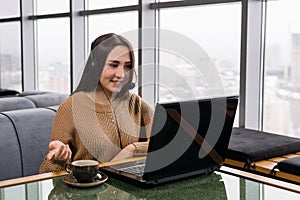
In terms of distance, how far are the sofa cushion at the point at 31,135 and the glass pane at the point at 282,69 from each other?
1.53 metres

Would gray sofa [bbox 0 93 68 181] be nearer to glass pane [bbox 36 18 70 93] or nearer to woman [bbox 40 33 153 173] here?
woman [bbox 40 33 153 173]

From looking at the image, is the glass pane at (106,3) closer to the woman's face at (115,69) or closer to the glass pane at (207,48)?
the glass pane at (207,48)

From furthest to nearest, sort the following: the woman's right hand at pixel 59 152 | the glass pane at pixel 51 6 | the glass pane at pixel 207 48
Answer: the glass pane at pixel 51 6 < the glass pane at pixel 207 48 < the woman's right hand at pixel 59 152

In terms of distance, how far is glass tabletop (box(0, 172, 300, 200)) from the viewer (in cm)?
139

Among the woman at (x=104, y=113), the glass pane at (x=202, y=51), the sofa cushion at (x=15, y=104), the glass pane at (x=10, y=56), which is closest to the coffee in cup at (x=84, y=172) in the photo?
the woman at (x=104, y=113)

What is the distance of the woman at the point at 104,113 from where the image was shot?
1.95m

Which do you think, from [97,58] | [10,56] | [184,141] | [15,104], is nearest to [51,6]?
[10,56]

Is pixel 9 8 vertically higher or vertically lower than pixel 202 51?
higher

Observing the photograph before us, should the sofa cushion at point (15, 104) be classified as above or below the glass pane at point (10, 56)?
below

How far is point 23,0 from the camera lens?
5.56 metres

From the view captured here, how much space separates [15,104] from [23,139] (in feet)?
1.38

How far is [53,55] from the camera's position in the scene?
5.30 meters

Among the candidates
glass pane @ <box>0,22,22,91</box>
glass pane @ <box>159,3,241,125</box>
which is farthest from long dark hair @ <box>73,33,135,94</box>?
glass pane @ <box>0,22,22,91</box>

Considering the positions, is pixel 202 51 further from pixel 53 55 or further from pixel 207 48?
pixel 53 55
